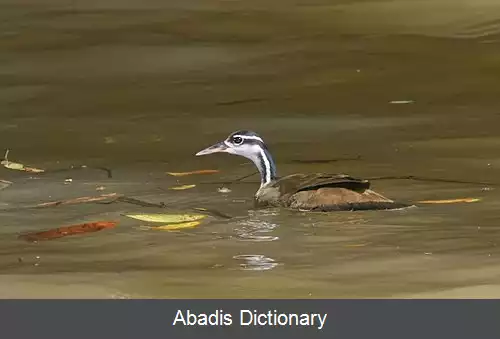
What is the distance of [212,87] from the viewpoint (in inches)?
229

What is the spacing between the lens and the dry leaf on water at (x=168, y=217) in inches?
146

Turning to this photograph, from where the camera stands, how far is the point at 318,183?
3801mm

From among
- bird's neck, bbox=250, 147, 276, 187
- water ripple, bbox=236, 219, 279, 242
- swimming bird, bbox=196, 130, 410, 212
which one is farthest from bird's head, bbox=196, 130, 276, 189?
water ripple, bbox=236, 219, 279, 242

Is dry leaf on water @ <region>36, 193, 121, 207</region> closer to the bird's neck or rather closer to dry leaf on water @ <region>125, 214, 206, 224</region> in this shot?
dry leaf on water @ <region>125, 214, 206, 224</region>

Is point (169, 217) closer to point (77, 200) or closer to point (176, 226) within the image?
point (176, 226)

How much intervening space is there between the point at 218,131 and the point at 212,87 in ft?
1.98

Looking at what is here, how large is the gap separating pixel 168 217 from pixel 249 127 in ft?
5.33

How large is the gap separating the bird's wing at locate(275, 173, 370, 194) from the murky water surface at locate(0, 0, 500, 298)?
9cm

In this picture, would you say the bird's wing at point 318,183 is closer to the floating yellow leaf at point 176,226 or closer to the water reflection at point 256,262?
the floating yellow leaf at point 176,226

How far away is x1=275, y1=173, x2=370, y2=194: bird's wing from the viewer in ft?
12.3

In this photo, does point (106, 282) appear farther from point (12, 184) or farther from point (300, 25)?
point (300, 25)

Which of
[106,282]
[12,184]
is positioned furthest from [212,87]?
[106,282]

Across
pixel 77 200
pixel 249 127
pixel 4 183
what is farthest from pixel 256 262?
pixel 249 127

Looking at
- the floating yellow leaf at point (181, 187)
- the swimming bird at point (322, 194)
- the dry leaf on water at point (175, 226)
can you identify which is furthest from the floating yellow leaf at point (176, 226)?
the floating yellow leaf at point (181, 187)
